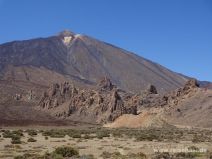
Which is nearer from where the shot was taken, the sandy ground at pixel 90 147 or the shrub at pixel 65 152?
the shrub at pixel 65 152

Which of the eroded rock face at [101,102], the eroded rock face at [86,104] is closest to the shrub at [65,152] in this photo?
the eroded rock face at [101,102]

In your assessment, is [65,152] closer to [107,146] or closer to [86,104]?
[107,146]

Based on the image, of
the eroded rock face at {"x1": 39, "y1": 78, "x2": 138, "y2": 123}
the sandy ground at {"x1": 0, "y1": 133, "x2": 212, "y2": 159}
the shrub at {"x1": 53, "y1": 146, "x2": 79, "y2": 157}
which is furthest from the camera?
the eroded rock face at {"x1": 39, "y1": 78, "x2": 138, "y2": 123}

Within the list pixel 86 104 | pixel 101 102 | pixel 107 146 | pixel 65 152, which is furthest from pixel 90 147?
pixel 86 104

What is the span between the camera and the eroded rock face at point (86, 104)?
13238cm

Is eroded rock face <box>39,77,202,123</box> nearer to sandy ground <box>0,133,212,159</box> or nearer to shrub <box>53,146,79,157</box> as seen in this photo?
sandy ground <box>0,133,212,159</box>

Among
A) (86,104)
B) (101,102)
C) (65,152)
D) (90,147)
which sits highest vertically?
(101,102)

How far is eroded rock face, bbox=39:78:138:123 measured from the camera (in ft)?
434

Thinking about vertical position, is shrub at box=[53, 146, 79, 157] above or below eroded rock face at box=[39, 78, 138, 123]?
below

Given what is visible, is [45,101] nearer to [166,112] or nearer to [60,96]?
[60,96]

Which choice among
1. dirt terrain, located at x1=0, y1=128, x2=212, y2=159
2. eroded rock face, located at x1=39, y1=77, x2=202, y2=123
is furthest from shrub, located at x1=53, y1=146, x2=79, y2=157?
eroded rock face, located at x1=39, y1=77, x2=202, y2=123

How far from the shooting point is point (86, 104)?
474 ft

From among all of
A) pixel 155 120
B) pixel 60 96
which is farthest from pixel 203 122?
pixel 60 96

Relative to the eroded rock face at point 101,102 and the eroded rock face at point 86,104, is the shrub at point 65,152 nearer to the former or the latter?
the eroded rock face at point 101,102
